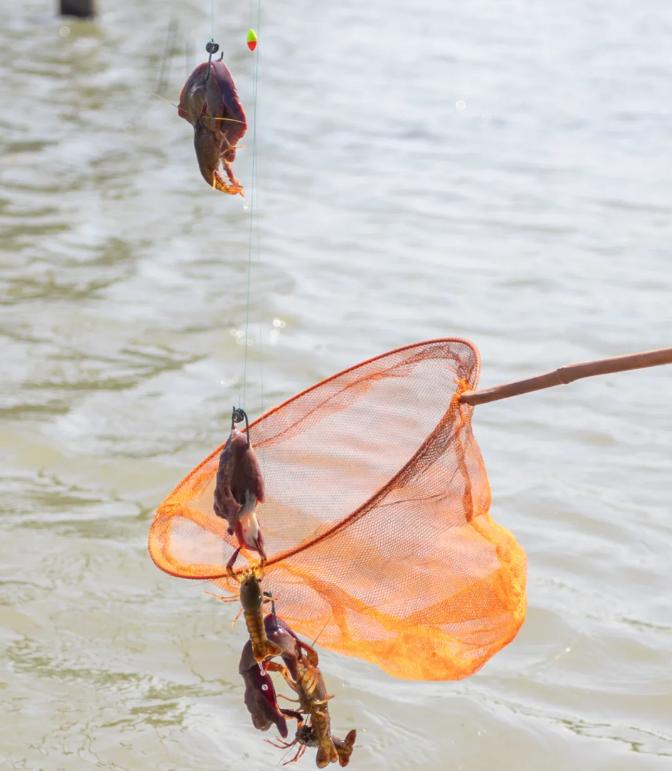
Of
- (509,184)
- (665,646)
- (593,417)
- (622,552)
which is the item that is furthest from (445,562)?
(509,184)

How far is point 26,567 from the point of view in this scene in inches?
179

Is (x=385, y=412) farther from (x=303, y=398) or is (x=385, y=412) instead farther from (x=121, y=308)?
A: (x=121, y=308)

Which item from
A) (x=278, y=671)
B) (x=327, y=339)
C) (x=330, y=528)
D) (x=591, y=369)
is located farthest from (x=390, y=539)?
(x=327, y=339)

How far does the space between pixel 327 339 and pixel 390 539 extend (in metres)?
3.93

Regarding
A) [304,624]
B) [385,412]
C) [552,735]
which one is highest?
[385,412]

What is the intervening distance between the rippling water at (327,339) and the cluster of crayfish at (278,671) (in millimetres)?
1076

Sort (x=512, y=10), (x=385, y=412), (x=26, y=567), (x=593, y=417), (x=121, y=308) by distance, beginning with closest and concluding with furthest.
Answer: (x=385, y=412) → (x=26, y=567) → (x=593, y=417) → (x=121, y=308) → (x=512, y=10)

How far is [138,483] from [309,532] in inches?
86.8

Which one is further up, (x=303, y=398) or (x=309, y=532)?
(x=303, y=398)

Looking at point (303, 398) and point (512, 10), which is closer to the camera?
point (303, 398)

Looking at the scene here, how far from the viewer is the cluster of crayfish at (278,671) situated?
2408 millimetres

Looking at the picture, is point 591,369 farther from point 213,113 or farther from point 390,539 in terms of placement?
point 213,113

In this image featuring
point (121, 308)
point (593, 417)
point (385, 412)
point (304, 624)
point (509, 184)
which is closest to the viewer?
point (304, 624)

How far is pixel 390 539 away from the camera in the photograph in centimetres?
301
